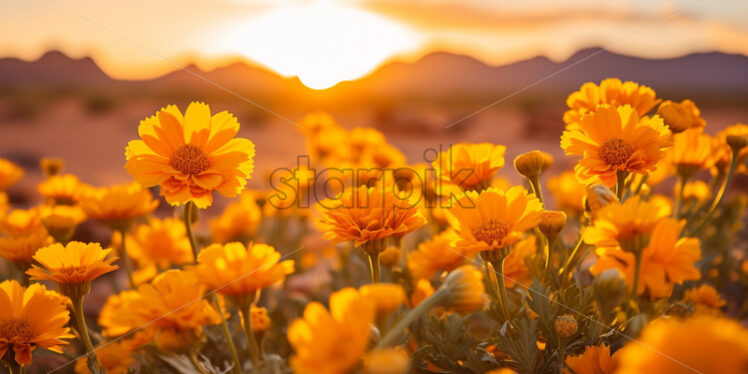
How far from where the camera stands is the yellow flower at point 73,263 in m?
1.63

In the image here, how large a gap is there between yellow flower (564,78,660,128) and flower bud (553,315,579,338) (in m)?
0.73

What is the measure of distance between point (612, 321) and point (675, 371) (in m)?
1.03

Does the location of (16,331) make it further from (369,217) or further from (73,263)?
(369,217)

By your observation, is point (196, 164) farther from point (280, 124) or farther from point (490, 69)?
point (490, 69)

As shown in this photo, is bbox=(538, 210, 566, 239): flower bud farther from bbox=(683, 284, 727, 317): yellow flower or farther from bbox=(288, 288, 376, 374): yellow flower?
bbox=(683, 284, 727, 317): yellow flower

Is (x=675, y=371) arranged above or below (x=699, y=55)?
below

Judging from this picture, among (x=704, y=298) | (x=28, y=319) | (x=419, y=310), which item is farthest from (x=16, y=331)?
(x=704, y=298)

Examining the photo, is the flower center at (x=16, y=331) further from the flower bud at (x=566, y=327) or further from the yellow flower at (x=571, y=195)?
the yellow flower at (x=571, y=195)

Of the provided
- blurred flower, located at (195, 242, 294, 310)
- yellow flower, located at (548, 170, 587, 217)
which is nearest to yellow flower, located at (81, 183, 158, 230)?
blurred flower, located at (195, 242, 294, 310)

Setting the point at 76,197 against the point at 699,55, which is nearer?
the point at 76,197


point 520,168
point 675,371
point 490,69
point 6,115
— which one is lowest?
point 675,371

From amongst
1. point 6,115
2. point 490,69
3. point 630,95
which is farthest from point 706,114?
point 490,69

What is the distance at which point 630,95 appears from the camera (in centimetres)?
196

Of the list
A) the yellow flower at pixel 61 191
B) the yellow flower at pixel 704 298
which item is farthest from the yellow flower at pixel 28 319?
the yellow flower at pixel 704 298
